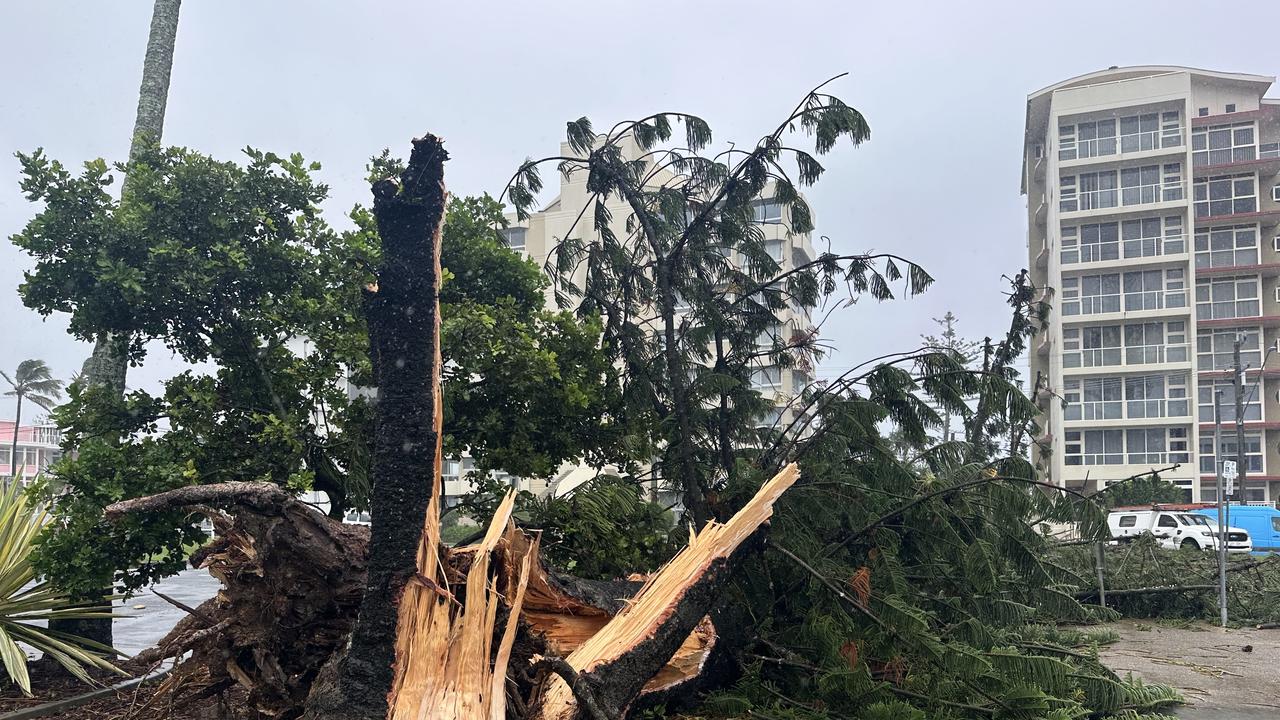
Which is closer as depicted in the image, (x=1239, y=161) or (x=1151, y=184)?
(x=1151, y=184)

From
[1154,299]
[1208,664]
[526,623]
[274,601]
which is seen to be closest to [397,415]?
[526,623]

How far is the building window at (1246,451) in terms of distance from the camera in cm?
3191

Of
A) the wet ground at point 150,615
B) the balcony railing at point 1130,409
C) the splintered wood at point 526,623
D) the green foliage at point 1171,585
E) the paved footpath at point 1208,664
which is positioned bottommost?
the wet ground at point 150,615

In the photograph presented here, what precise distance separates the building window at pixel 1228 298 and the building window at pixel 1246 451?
4.47 meters

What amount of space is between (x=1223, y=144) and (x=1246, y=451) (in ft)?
37.8

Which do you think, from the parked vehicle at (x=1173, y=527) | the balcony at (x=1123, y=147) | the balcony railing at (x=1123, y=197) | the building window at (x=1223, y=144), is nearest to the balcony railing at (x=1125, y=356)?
the balcony railing at (x=1123, y=197)

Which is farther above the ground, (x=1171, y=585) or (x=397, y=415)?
(x=397, y=415)

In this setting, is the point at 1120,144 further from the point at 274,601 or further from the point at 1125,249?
the point at 274,601

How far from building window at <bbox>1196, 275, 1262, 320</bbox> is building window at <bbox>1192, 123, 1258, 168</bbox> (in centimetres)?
445

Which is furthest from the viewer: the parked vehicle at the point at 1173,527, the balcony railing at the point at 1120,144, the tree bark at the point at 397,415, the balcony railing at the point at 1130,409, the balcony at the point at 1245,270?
the balcony at the point at 1245,270

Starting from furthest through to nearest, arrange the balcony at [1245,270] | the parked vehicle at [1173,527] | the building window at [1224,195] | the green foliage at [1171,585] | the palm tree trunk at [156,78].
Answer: the building window at [1224,195]
the balcony at [1245,270]
the parked vehicle at [1173,527]
the green foliage at [1171,585]
the palm tree trunk at [156,78]

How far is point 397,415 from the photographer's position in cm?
348

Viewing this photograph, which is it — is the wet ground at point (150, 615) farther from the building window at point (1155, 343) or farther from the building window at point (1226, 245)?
the building window at point (1226, 245)

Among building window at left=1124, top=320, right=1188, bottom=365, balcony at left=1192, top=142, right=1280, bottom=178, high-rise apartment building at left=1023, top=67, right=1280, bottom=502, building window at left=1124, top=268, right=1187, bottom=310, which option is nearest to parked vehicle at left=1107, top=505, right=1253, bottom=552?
high-rise apartment building at left=1023, top=67, right=1280, bottom=502
